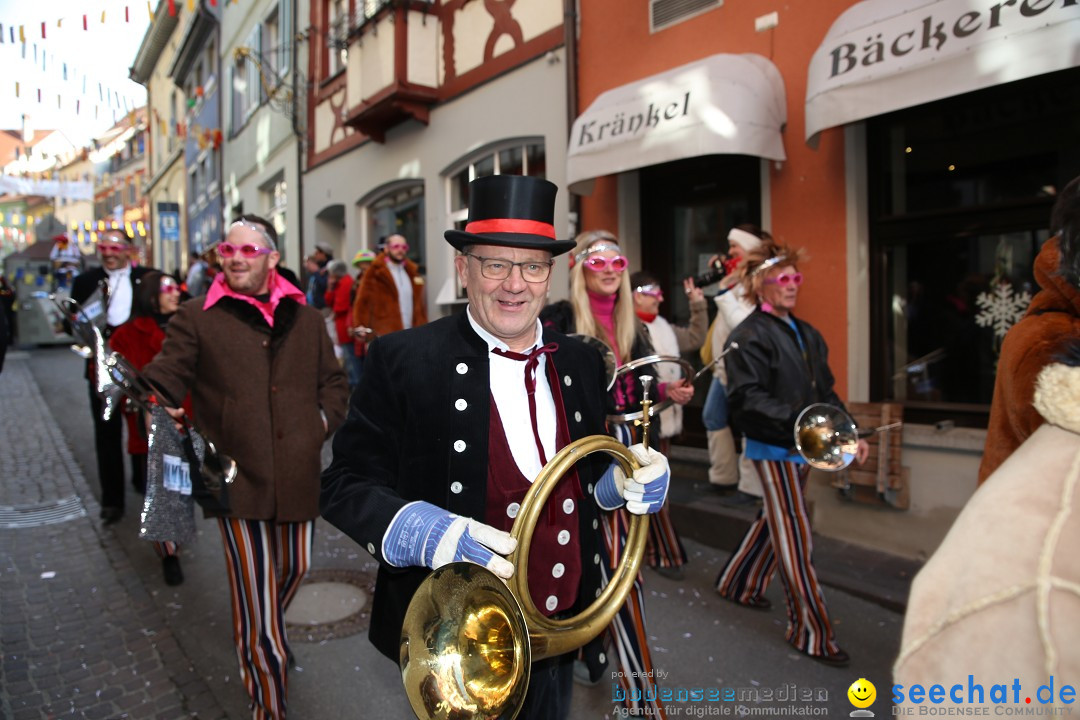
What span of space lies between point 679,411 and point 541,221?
3566 millimetres

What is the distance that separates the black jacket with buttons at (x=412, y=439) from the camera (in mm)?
1810

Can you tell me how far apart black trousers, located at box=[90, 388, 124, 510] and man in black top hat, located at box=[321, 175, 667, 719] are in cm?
406

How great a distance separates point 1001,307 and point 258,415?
4.64 m

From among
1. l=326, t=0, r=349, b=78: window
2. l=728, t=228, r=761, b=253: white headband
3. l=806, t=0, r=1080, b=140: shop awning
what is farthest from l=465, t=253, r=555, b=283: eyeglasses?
l=326, t=0, r=349, b=78: window

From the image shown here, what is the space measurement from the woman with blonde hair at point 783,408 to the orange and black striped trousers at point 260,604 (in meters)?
2.20

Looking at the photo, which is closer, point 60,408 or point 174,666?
point 174,666

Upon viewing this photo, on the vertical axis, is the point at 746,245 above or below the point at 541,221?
above

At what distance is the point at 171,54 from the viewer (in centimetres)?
2619

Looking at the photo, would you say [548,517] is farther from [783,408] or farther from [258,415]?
[783,408]

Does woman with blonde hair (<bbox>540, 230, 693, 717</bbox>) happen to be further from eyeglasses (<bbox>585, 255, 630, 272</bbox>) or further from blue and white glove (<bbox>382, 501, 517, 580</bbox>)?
blue and white glove (<bbox>382, 501, 517, 580</bbox>)

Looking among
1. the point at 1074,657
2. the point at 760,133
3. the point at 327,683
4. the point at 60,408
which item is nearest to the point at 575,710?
the point at 327,683

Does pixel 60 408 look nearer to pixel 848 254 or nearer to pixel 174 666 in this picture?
pixel 174 666

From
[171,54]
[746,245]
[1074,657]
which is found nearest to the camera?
[1074,657]

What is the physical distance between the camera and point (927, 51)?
4223 millimetres
